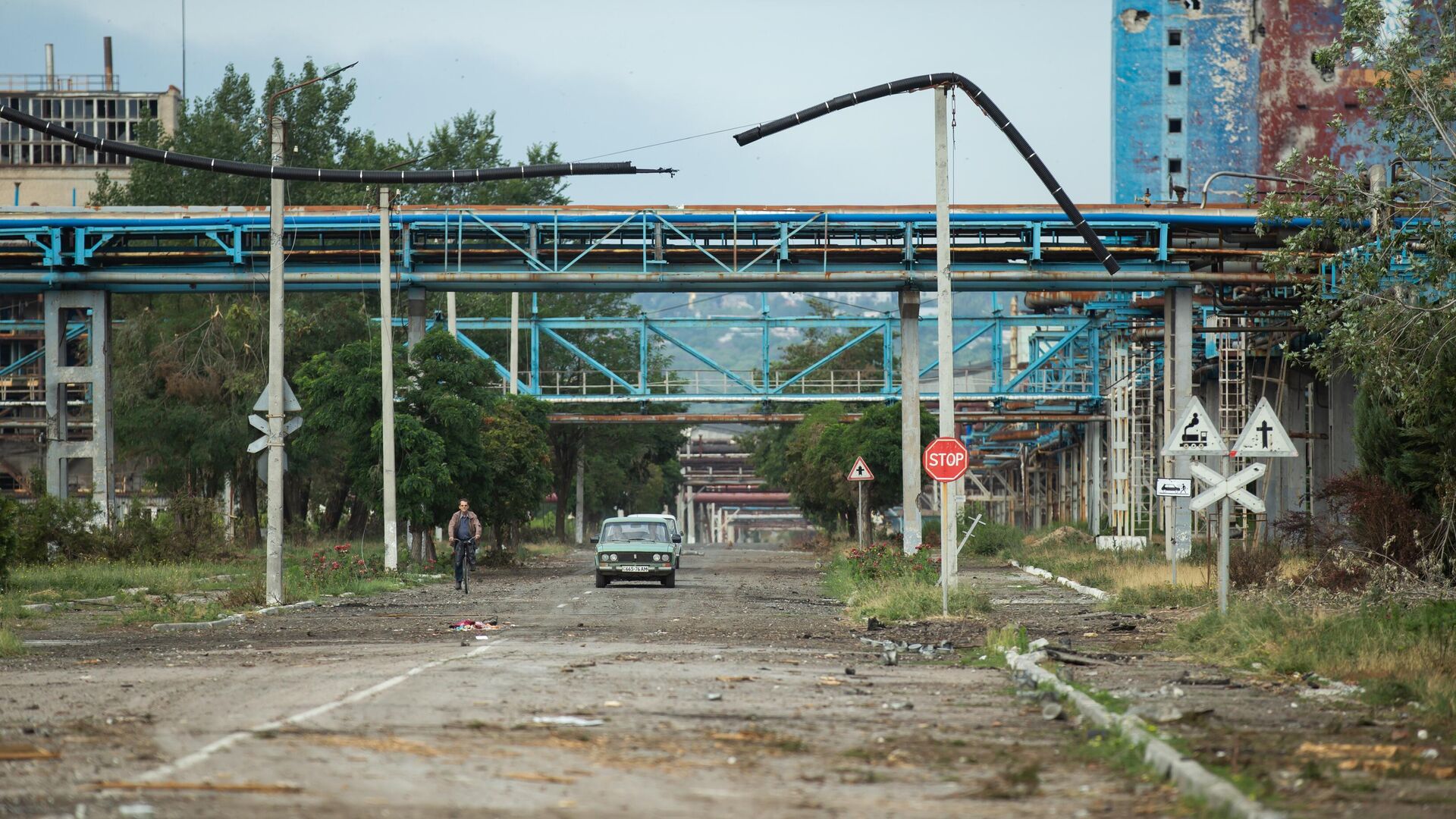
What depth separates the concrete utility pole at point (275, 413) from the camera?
26875mm

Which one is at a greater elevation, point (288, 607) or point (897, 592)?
point (897, 592)

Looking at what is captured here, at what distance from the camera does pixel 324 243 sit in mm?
48812

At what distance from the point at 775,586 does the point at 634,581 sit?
372 cm

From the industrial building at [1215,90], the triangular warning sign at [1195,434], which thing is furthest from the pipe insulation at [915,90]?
the industrial building at [1215,90]

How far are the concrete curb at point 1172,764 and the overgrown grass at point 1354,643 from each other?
8.17ft

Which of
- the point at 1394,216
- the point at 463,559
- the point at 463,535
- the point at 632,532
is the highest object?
the point at 1394,216

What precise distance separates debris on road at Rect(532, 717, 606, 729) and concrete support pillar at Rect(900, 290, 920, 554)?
65.2 feet

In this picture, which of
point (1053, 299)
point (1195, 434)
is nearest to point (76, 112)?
point (1053, 299)

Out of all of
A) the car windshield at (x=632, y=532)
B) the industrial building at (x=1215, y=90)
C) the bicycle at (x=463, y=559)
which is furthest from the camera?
the industrial building at (x=1215, y=90)

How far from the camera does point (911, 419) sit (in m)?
36.1

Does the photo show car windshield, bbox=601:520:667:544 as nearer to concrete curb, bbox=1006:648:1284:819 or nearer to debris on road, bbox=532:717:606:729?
concrete curb, bbox=1006:648:1284:819

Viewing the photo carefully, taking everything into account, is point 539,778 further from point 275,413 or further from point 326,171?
point 275,413

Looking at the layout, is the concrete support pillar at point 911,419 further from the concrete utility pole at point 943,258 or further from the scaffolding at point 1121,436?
the scaffolding at point 1121,436

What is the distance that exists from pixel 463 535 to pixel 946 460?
12.9 meters
